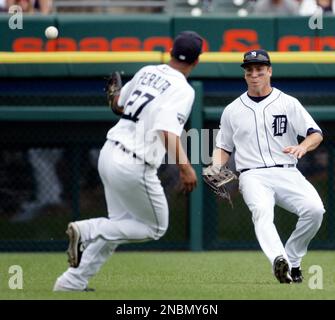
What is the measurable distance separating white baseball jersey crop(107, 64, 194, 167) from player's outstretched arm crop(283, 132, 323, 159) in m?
1.44

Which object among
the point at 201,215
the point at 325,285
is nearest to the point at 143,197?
the point at 325,285

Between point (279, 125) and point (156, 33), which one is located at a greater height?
point (156, 33)

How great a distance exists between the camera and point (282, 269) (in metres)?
7.75

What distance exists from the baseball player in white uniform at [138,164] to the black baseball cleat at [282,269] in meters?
1.13

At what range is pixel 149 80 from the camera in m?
7.02

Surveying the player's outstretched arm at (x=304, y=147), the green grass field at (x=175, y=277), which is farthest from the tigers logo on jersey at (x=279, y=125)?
the green grass field at (x=175, y=277)

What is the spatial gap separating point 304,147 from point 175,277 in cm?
172

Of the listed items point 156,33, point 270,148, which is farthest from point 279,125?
point 156,33

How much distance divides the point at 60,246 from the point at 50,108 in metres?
1.70

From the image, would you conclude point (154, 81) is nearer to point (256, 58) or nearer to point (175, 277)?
point (256, 58)

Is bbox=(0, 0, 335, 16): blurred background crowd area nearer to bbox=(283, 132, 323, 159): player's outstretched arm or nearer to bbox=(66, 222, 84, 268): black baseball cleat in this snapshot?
bbox=(283, 132, 323, 159): player's outstretched arm

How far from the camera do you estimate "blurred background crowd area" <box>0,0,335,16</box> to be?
541 inches

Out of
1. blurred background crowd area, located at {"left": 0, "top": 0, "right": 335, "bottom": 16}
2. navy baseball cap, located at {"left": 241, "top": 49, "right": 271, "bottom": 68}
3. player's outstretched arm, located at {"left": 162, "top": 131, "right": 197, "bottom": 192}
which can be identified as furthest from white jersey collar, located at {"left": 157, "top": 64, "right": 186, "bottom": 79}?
blurred background crowd area, located at {"left": 0, "top": 0, "right": 335, "bottom": 16}

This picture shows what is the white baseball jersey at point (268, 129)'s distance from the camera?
336 inches
